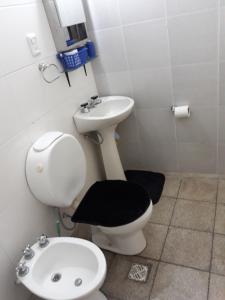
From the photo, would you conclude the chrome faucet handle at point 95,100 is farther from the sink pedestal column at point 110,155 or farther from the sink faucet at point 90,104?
the sink pedestal column at point 110,155

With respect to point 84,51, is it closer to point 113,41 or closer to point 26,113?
point 113,41

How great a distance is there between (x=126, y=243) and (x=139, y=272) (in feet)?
0.60

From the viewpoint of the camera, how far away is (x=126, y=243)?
158cm

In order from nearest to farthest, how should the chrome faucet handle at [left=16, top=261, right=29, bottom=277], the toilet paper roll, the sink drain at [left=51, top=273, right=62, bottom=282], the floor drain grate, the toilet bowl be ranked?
the chrome faucet handle at [left=16, top=261, right=29, bottom=277] < the sink drain at [left=51, top=273, right=62, bottom=282] < the toilet bowl < the floor drain grate < the toilet paper roll

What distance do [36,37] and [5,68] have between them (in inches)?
12.1

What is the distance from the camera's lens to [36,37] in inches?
53.6

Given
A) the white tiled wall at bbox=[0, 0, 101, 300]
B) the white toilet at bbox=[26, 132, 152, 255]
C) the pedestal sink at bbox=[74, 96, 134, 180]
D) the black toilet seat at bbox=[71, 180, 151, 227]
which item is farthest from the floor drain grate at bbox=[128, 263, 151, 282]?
the pedestal sink at bbox=[74, 96, 134, 180]

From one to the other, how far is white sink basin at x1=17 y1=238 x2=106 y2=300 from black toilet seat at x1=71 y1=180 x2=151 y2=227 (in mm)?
171

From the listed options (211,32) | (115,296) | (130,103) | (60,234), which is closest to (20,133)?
(60,234)

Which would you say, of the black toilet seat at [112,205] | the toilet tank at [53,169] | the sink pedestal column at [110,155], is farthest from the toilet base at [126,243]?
the sink pedestal column at [110,155]

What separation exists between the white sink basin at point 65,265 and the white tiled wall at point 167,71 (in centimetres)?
116

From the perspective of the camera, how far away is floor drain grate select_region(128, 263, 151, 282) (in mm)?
1489

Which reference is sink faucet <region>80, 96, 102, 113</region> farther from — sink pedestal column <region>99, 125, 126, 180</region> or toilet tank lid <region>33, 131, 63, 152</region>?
toilet tank lid <region>33, 131, 63, 152</region>

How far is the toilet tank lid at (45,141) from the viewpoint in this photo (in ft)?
4.30
